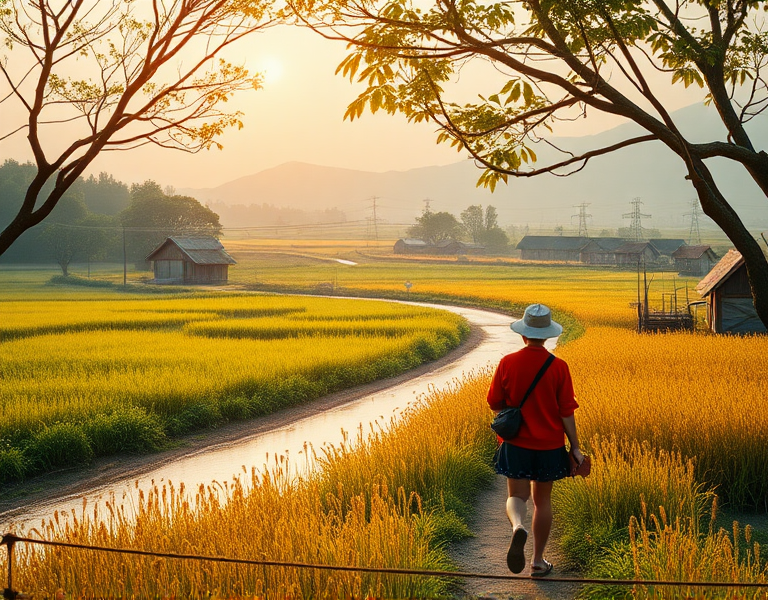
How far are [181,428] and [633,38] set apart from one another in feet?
38.6

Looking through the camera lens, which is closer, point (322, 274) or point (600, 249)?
point (322, 274)

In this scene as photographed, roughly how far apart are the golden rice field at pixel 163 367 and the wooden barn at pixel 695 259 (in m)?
64.1

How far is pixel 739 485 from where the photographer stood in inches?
382

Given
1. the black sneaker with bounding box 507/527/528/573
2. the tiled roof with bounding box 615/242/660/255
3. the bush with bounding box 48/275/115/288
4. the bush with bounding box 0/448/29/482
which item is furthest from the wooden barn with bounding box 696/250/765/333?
the tiled roof with bounding box 615/242/660/255

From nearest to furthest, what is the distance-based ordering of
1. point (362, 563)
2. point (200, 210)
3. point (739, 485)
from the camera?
point (362, 563)
point (739, 485)
point (200, 210)

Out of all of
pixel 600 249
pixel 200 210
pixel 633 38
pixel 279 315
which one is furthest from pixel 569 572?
pixel 600 249

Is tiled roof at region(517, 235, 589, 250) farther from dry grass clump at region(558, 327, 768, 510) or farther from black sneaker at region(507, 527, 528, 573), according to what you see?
black sneaker at region(507, 527, 528, 573)

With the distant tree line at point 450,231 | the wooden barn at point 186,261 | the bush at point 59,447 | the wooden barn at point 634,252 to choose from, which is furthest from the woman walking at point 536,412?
the distant tree line at point 450,231

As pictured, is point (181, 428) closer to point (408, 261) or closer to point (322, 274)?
point (322, 274)

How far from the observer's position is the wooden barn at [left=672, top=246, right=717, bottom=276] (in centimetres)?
9675

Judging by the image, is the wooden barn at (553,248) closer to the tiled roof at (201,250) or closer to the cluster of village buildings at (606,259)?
the cluster of village buildings at (606,259)

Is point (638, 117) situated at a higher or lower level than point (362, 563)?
higher

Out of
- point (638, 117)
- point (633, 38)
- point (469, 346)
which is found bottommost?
point (469, 346)

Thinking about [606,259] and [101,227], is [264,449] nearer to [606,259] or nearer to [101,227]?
[101,227]
